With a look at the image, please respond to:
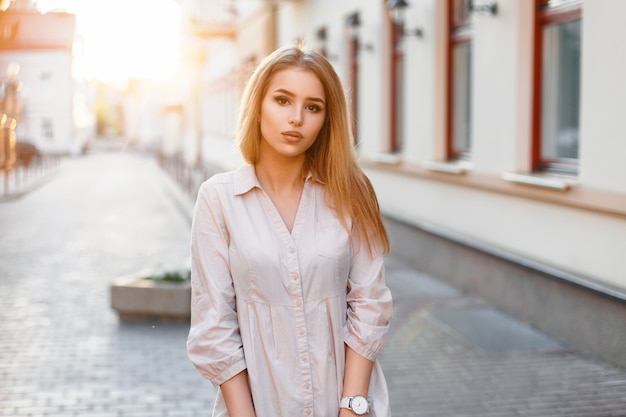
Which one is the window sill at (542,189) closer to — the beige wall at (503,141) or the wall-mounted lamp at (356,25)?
the beige wall at (503,141)

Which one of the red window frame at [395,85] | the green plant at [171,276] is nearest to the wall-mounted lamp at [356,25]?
the red window frame at [395,85]

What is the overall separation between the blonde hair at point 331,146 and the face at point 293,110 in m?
0.02

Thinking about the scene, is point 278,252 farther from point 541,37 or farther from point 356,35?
point 356,35

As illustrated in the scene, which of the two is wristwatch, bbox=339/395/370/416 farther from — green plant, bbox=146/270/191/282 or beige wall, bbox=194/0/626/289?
green plant, bbox=146/270/191/282

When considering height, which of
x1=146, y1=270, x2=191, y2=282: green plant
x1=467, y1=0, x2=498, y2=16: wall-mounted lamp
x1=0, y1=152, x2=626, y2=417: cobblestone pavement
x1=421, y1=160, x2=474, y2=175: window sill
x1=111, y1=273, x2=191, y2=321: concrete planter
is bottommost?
x1=0, y1=152, x2=626, y2=417: cobblestone pavement

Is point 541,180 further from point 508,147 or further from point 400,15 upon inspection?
point 400,15

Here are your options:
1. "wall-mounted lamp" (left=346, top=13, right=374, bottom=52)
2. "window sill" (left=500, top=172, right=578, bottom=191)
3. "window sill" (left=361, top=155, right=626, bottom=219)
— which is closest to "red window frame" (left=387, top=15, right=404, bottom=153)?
"wall-mounted lamp" (left=346, top=13, right=374, bottom=52)

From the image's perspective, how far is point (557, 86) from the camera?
27.9 feet

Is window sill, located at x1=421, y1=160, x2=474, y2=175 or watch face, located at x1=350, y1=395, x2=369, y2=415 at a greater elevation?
window sill, located at x1=421, y1=160, x2=474, y2=175

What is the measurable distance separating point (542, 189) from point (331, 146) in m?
6.13

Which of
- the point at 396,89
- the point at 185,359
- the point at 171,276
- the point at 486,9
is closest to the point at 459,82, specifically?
the point at 486,9

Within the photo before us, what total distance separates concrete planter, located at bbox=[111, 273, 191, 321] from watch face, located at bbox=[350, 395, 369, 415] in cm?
598

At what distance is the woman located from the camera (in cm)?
234

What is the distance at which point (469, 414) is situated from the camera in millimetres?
5578
